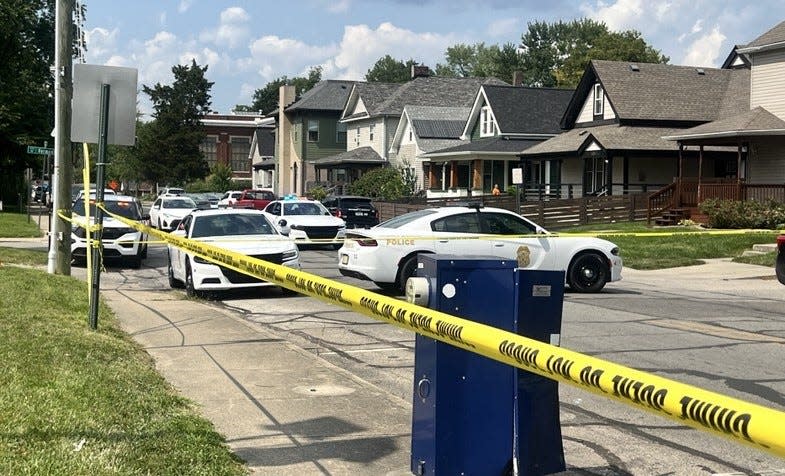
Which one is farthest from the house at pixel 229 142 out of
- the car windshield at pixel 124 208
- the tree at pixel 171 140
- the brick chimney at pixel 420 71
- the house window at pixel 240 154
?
the car windshield at pixel 124 208

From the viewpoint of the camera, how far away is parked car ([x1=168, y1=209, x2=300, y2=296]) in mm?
15172

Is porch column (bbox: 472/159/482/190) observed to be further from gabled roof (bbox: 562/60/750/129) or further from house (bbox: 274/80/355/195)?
house (bbox: 274/80/355/195)

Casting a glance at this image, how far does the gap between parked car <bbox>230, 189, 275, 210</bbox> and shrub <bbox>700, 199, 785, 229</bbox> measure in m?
21.7

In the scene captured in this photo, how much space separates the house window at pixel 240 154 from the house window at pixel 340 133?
49.6 meters

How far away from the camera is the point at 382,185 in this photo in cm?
5531

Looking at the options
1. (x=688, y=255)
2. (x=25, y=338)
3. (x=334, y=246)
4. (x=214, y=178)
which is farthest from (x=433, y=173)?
(x=25, y=338)

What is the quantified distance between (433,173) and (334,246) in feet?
91.3

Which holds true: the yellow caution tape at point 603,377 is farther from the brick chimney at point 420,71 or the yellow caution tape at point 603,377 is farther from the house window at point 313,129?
the house window at point 313,129

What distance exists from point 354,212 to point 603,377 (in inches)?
1299

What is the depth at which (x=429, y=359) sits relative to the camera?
5070mm

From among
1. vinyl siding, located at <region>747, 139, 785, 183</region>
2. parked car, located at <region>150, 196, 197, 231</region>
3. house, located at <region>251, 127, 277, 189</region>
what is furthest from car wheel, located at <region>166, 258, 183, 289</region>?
house, located at <region>251, 127, 277, 189</region>

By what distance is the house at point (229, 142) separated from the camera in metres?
120

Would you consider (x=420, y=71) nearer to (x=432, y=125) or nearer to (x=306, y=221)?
(x=432, y=125)

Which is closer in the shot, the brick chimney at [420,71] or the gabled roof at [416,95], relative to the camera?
the gabled roof at [416,95]
